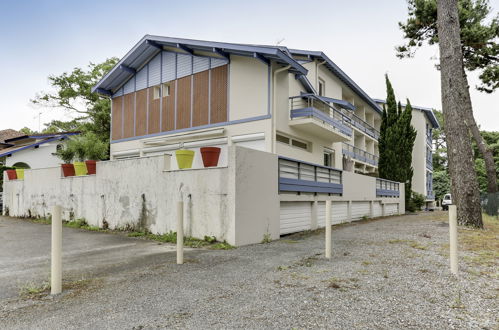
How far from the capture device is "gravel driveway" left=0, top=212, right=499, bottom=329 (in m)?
3.32

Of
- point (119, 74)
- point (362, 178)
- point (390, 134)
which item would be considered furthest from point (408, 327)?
point (390, 134)

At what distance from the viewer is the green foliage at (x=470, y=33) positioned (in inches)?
734

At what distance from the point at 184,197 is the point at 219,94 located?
6500 millimetres

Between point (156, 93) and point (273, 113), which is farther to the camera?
point (156, 93)

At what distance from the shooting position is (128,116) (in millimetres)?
17469

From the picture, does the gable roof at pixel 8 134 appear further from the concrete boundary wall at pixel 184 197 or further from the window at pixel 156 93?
the concrete boundary wall at pixel 184 197

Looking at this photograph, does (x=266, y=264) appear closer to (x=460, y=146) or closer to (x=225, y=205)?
(x=225, y=205)

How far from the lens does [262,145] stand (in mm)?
13055

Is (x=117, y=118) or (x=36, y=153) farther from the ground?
(x=117, y=118)

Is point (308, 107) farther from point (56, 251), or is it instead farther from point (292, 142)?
point (56, 251)

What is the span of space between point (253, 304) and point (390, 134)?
72.6ft

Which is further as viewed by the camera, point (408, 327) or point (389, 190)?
point (389, 190)

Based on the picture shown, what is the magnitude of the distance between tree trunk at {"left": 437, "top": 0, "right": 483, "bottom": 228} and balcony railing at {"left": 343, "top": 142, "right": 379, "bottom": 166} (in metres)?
9.81

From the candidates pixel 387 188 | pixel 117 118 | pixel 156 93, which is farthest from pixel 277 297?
pixel 387 188
